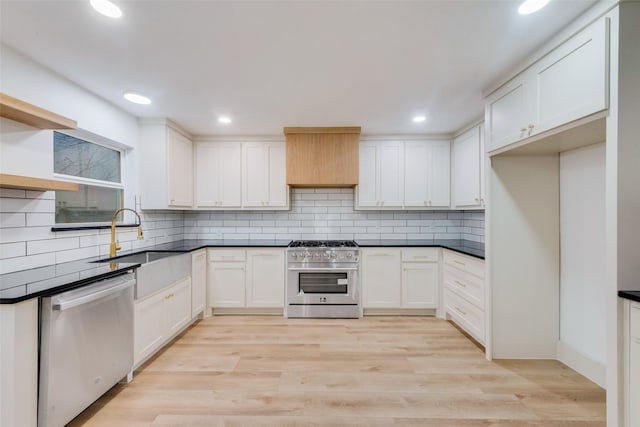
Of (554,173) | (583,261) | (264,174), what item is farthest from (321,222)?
(583,261)

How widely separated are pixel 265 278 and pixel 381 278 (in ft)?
4.94

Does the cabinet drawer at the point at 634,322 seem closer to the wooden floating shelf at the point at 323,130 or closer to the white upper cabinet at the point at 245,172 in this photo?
the wooden floating shelf at the point at 323,130

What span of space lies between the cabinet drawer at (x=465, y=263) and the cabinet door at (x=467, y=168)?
0.64 meters

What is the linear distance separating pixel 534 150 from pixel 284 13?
7.20 ft

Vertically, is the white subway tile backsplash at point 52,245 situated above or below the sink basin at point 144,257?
above

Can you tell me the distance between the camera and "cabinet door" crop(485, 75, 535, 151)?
1.93m

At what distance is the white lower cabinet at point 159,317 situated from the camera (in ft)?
7.13

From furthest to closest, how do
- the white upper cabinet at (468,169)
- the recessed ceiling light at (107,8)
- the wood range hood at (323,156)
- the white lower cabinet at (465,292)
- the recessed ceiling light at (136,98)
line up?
the wood range hood at (323,156)
the white upper cabinet at (468,169)
the white lower cabinet at (465,292)
the recessed ceiling light at (136,98)
the recessed ceiling light at (107,8)

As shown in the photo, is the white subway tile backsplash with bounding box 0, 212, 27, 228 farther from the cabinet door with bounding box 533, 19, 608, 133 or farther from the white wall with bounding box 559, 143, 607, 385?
the white wall with bounding box 559, 143, 607, 385

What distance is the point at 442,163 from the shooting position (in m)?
3.66

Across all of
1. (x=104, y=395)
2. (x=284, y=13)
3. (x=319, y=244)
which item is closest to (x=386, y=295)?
(x=319, y=244)

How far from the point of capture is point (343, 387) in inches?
79.1

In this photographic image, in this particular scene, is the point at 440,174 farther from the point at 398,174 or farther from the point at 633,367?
the point at 633,367

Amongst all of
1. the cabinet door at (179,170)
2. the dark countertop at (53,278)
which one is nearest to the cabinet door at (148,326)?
the dark countertop at (53,278)
